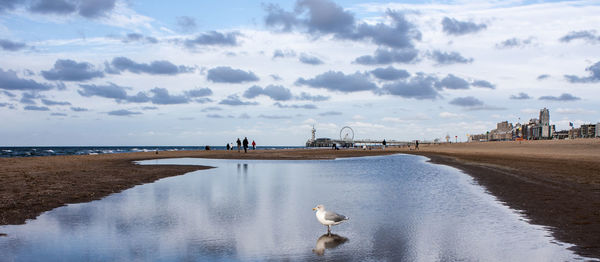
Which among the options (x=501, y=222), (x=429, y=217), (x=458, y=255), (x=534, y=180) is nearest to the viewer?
(x=458, y=255)

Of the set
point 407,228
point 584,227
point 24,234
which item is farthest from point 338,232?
point 24,234

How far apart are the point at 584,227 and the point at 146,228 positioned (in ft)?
37.2

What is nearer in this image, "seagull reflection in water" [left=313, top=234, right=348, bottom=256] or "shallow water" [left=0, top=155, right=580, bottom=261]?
"shallow water" [left=0, top=155, right=580, bottom=261]

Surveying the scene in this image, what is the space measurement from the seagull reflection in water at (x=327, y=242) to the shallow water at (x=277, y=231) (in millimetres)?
20

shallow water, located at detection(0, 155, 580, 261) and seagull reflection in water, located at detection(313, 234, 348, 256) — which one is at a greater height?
shallow water, located at detection(0, 155, 580, 261)

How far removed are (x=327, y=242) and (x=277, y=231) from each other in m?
1.70

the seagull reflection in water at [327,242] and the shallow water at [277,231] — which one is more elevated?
the shallow water at [277,231]

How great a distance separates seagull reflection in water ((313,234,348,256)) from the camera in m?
9.37

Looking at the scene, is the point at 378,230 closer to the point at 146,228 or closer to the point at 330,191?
the point at 146,228

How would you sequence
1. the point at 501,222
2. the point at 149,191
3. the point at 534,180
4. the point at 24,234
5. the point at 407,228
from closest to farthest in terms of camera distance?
the point at 24,234
the point at 407,228
the point at 501,222
the point at 149,191
the point at 534,180

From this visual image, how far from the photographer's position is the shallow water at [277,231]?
909cm

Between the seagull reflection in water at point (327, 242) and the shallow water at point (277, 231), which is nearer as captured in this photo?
the shallow water at point (277, 231)

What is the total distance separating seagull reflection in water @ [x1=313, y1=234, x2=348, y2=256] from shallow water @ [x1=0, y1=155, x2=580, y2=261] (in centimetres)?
2

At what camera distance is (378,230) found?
1139cm
